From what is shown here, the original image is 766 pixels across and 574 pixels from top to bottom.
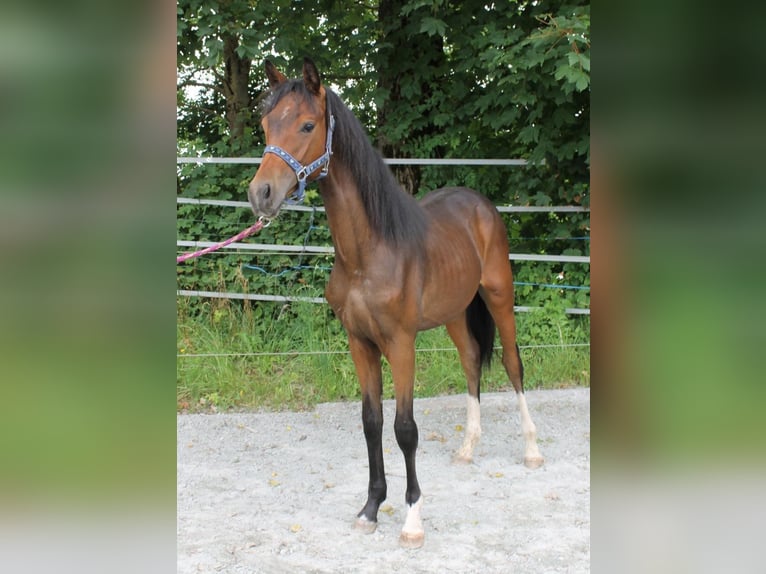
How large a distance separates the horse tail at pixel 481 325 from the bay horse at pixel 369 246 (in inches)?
19.2

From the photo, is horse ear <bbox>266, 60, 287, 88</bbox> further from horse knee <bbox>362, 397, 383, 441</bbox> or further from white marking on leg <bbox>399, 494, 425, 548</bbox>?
white marking on leg <bbox>399, 494, 425, 548</bbox>

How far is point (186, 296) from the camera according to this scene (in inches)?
226

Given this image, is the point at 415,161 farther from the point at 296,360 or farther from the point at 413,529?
the point at 413,529

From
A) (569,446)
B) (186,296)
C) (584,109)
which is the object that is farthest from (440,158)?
(569,446)

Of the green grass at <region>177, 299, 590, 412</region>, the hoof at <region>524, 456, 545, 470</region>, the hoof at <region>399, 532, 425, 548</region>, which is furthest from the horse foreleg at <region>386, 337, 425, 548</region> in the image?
the green grass at <region>177, 299, 590, 412</region>

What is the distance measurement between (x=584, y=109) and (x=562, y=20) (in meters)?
Answer: 1.38

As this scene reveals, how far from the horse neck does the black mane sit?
29mm

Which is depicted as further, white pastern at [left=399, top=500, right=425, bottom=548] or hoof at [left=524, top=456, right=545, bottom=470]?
hoof at [left=524, top=456, right=545, bottom=470]

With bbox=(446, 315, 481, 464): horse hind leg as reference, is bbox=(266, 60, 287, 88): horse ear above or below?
above

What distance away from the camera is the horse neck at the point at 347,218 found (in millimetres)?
2713

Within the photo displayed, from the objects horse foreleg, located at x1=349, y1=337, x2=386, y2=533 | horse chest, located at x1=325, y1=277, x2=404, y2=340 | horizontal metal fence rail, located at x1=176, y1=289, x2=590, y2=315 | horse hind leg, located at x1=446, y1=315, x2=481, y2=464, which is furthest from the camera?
horizontal metal fence rail, located at x1=176, y1=289, x2=590, y2=315

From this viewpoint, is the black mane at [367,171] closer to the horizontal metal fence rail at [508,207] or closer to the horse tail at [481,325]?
the horse tail at [481,325]

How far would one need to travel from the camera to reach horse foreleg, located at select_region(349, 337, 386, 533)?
9.89ft
